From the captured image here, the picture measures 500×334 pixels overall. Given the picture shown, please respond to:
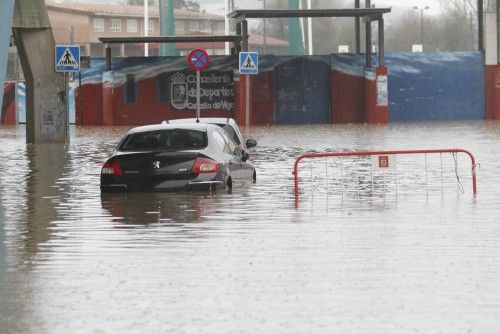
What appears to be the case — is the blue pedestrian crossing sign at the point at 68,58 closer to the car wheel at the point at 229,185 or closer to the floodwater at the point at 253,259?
the floodwater at the point at 253,259

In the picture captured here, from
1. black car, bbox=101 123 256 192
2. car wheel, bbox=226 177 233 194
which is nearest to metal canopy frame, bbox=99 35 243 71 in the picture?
car wheel, bbox=226 177 233 194

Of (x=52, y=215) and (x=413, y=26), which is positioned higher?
(x=413, y=26)

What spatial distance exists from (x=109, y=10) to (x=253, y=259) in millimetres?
124979

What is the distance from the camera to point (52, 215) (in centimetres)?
1989

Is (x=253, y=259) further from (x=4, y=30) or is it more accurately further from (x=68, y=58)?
(x=68, y=58)

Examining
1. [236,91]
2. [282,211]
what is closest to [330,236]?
[282,211]

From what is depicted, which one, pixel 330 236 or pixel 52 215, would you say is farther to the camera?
pixel 52 215

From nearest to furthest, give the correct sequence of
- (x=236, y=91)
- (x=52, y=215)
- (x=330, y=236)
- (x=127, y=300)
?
(x=127, y=300) → (x=330, y=236) → (x=52, y=215) → (x=236, y=91)

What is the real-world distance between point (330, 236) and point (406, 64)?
48343 millimetres

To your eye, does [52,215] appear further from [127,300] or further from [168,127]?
[127,300]

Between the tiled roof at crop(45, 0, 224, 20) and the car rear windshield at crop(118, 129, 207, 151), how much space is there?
4024 inches

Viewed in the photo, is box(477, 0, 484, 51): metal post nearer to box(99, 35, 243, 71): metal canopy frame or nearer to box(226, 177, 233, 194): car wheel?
box(99, 35, 243, 71): metal canopy frame

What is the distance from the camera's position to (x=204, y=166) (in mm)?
22094

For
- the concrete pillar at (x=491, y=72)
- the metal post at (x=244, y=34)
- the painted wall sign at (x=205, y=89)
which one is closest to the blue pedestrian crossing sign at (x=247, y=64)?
the metal post at (x=244, y=34)
